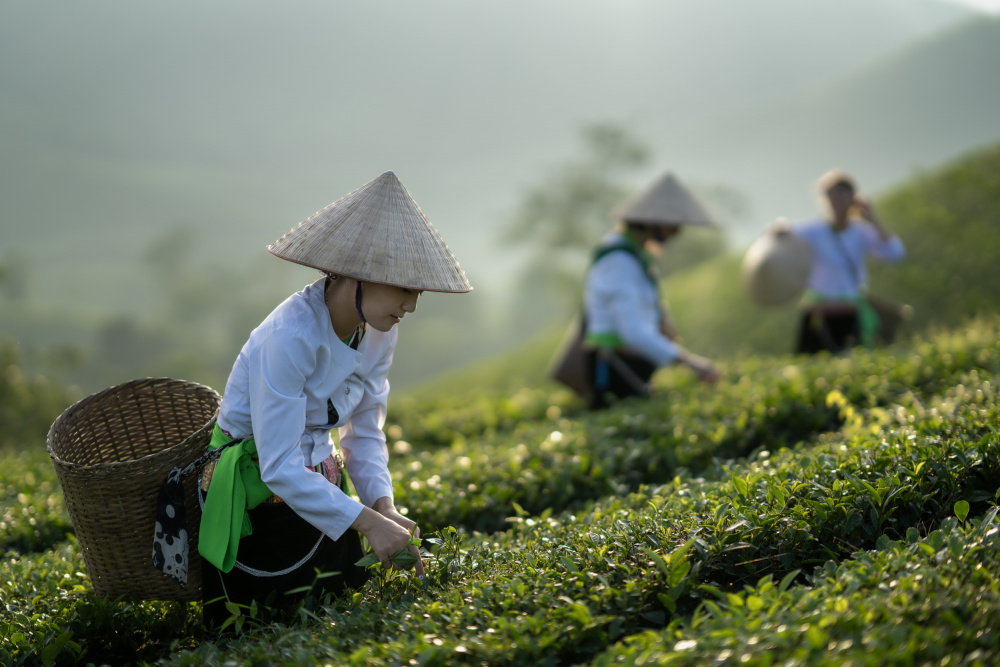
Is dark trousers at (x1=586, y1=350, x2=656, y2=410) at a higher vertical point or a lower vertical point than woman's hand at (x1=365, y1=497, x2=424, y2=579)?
lower

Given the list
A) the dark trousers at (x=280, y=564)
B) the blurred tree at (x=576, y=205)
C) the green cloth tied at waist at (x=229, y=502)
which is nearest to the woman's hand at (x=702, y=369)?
the dark trousers at (x=280, y=564)

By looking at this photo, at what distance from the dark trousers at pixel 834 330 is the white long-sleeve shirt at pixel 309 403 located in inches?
216

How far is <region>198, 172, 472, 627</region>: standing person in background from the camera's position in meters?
2.51

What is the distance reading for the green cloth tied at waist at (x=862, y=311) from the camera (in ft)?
23.4

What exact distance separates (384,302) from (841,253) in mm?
5800

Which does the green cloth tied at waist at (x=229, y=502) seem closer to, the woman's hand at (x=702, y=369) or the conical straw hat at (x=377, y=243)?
the conical straw hat at (x=377, y=243)

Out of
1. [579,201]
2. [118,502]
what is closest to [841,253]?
[118,502]

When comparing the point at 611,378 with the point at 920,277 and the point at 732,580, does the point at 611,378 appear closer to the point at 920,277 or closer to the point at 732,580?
the point at 732,580

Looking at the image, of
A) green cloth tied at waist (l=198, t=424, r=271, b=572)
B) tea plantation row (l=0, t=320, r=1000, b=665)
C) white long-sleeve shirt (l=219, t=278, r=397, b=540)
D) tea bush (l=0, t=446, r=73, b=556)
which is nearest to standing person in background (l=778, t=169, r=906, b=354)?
tea plantation row (l=0, t=320, r=1000, b=665)

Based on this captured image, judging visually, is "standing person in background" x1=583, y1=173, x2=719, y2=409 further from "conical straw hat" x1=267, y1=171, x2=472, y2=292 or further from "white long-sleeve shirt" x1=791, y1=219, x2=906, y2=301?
"conical straw hat" x1=267, y1=171, x2=472, y2=292

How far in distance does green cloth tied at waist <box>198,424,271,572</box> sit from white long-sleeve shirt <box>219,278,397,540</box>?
0.41 ft

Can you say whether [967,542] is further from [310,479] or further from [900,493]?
[310,479]

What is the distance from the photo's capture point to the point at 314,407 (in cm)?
270

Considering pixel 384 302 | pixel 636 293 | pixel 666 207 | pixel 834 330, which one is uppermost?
pixel 666 207
